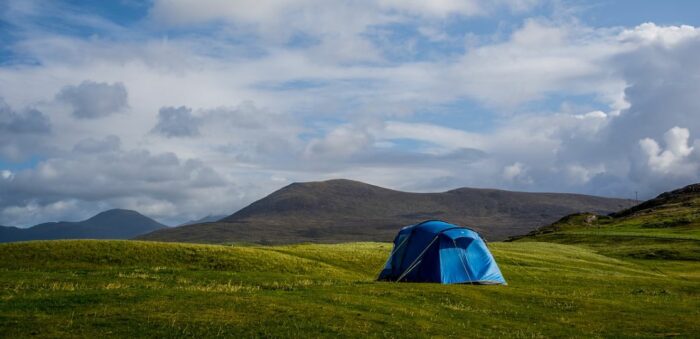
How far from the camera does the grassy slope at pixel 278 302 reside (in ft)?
72.6

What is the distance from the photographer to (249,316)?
23641mm

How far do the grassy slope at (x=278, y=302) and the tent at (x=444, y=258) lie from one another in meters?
5.06

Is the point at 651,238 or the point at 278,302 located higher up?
the point at 651,238

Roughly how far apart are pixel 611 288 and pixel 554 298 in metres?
13.4

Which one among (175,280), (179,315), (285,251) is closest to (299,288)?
(175,280)

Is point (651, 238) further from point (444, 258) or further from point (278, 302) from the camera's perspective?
point (278, 302)

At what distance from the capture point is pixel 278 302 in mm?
27016

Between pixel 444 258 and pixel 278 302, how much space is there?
20020 mm

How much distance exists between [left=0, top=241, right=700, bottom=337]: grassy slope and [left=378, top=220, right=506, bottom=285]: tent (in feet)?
16.6

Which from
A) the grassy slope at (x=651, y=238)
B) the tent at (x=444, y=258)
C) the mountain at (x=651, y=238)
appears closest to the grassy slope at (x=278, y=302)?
the tent at (x=444, y=258)

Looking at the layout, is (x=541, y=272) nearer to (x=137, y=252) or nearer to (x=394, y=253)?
(x=394, y=253)

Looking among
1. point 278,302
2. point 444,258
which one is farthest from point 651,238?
point 278,302

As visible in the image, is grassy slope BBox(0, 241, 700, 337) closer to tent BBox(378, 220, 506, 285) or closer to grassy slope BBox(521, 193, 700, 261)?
tent BBox(378, 220, 506, 285)

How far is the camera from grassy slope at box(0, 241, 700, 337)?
22.1 meters
